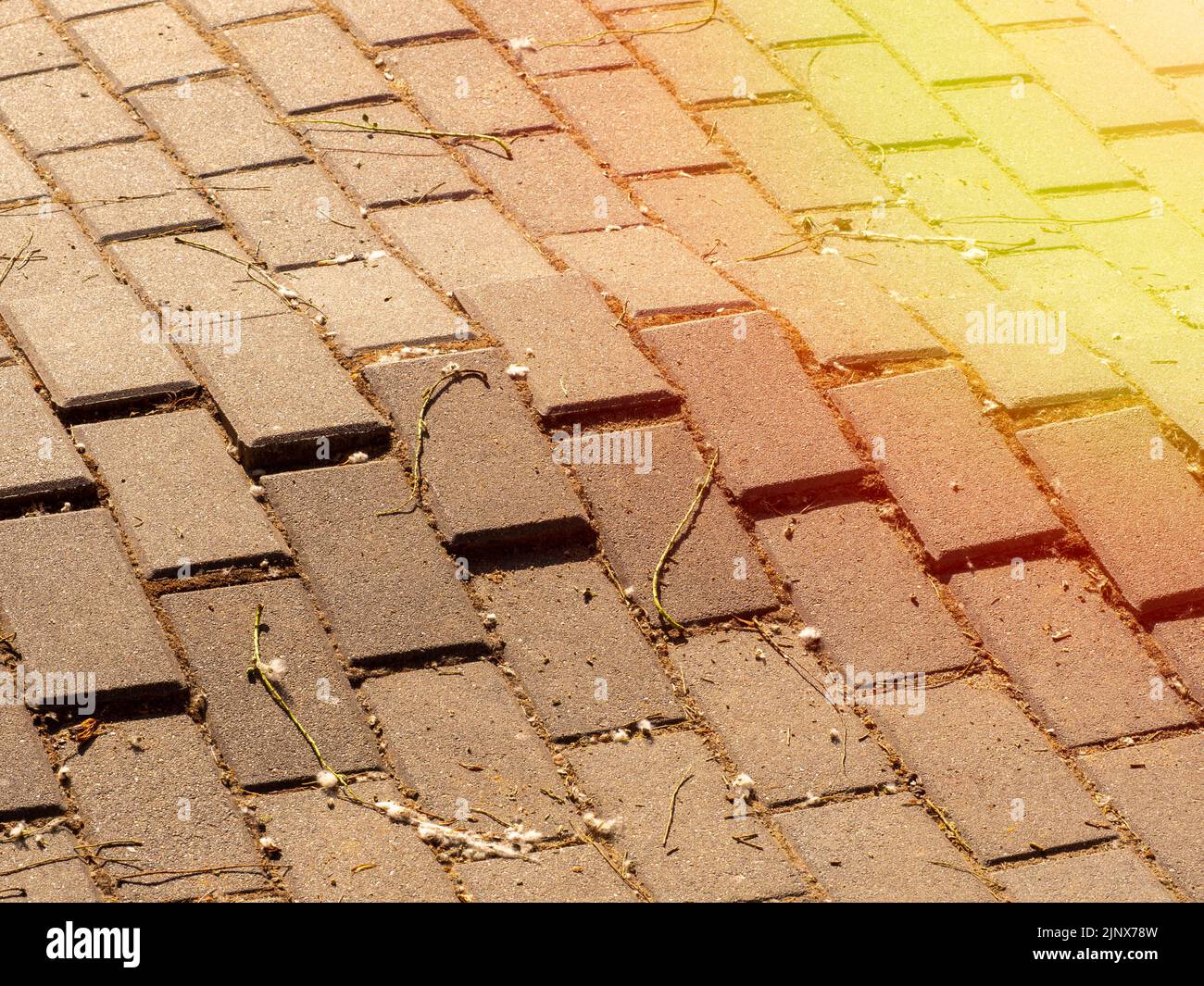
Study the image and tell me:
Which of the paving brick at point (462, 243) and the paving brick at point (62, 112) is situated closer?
the paving brick at point (462, 243)

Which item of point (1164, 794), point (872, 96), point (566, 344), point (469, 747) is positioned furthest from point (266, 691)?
point (872, 96)

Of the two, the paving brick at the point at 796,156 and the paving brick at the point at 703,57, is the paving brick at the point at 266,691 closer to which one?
the paving brick at the point at 796,156

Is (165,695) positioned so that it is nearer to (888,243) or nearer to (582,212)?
(582,212)

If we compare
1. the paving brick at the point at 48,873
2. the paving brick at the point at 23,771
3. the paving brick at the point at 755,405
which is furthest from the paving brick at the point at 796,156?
the paving brick at the point at 48,873

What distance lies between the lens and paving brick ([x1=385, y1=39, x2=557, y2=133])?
171 inches

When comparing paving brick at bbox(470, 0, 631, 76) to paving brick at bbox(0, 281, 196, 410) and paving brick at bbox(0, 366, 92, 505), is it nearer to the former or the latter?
paving brick at bbox(0, 281, 196, 410)

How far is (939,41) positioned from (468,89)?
1676 millimetres

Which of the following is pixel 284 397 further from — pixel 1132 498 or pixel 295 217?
pixel 1132 498

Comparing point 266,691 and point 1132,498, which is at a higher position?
point 1132,498

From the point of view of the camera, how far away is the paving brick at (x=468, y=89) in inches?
171

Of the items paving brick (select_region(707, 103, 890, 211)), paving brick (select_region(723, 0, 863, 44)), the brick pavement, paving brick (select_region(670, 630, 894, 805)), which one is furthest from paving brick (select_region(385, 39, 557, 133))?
paving brick (select_region(670, 630, 894, 805))

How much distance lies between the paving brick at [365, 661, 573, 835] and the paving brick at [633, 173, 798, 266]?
4.90 ft

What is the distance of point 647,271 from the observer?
3.69 metres

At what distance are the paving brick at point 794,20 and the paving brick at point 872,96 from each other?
9cm
